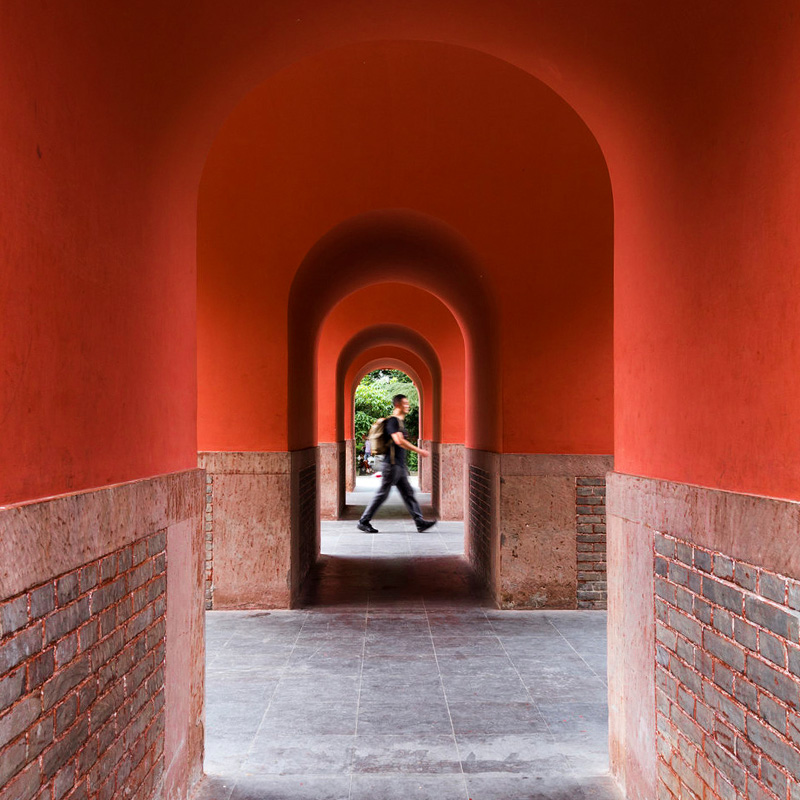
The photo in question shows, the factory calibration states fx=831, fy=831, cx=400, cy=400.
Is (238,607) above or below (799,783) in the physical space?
below

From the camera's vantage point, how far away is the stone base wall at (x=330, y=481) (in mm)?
15516

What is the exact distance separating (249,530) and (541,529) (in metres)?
2.68

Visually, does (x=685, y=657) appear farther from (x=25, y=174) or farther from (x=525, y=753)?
(x=25, y=174)

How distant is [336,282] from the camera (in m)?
9.88

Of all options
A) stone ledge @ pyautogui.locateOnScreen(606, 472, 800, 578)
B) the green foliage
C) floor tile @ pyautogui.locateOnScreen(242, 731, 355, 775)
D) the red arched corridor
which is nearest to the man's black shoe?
the red arched corridor

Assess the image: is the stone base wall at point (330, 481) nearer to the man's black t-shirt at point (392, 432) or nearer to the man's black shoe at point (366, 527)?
the man's black shoe at point (366, 527)

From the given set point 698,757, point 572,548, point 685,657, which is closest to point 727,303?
point 685,657

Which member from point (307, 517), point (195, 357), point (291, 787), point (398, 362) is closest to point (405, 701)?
point (291, 787)

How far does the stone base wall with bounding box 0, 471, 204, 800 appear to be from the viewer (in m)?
2.04

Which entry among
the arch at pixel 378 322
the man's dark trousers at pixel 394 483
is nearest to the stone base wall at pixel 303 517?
the man's dark trousers at pixel 394 483

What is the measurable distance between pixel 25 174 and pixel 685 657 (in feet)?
8.55

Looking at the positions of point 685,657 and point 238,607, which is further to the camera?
point 238,607

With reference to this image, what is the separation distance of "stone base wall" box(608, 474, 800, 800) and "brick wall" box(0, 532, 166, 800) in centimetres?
194

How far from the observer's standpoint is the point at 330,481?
1563 cm
